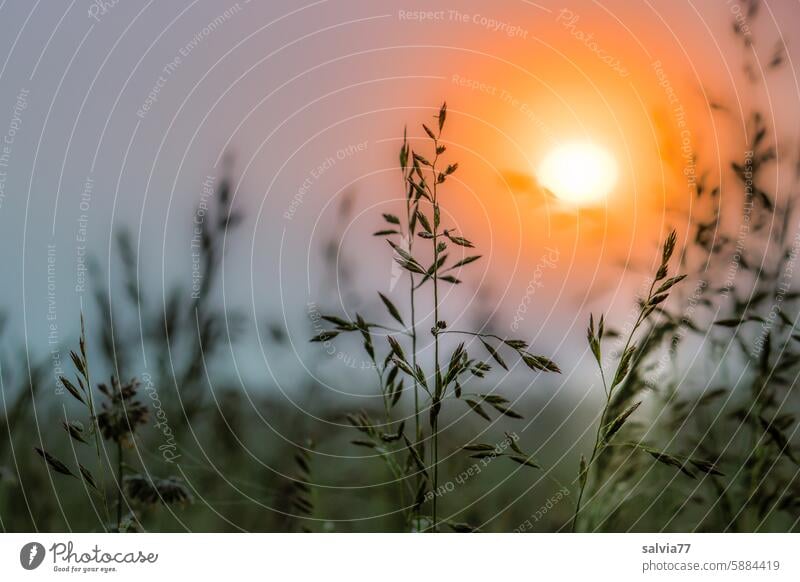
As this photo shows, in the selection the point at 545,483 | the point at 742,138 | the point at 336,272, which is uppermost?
the point at 742,138

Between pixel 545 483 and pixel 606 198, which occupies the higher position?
pixel 606 198

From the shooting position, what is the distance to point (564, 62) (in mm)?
1986

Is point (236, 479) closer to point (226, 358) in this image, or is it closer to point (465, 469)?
point (226, 358)

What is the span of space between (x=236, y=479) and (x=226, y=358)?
255mm

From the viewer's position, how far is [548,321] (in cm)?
182

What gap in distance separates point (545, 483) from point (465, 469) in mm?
216

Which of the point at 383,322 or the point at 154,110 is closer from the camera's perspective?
the point at 383,322

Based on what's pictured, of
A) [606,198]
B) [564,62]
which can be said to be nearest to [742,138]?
[606,198]

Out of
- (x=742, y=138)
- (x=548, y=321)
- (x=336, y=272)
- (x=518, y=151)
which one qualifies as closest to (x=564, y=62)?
(x=518, y=151)

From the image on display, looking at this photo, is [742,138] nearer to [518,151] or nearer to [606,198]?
[606,198]
